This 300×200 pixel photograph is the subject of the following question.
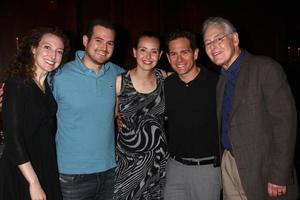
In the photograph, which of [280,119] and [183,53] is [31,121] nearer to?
[183,53]

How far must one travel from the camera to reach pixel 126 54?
413 centimetres

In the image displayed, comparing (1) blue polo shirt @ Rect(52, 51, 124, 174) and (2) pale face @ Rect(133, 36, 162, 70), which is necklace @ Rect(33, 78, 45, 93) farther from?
(2) pale face @ Rect(133, 36, 162, 70)

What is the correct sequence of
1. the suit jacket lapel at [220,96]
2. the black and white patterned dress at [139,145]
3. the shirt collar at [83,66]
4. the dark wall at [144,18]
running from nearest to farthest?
the suit jacket lapel at [220,96]
the shirt collar at [83,66]
the black and white patterned dress at [139,145]
the dark wall at [144,18]

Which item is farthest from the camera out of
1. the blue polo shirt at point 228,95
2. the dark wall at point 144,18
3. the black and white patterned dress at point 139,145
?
the dark wall at point 144,18

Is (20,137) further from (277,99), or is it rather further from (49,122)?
(277,99)

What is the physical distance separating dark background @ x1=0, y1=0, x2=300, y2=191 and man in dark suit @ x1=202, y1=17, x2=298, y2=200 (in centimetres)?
214

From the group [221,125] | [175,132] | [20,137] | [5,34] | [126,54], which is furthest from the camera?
[126,54]

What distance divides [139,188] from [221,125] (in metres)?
0.80

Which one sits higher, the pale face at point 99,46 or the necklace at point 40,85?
the pale face at point 99,46

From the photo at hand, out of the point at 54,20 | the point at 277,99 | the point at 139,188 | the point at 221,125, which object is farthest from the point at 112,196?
Answer: the point at 54,20

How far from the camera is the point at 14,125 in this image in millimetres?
1735

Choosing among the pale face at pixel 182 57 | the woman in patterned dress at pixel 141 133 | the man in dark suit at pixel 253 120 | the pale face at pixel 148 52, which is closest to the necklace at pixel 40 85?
the woman in patterned dress at pixel 141 133

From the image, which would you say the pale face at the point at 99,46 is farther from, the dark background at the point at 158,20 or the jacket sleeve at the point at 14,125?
the dark background at the point at 158,20

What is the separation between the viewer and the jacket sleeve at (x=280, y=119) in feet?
5.84
